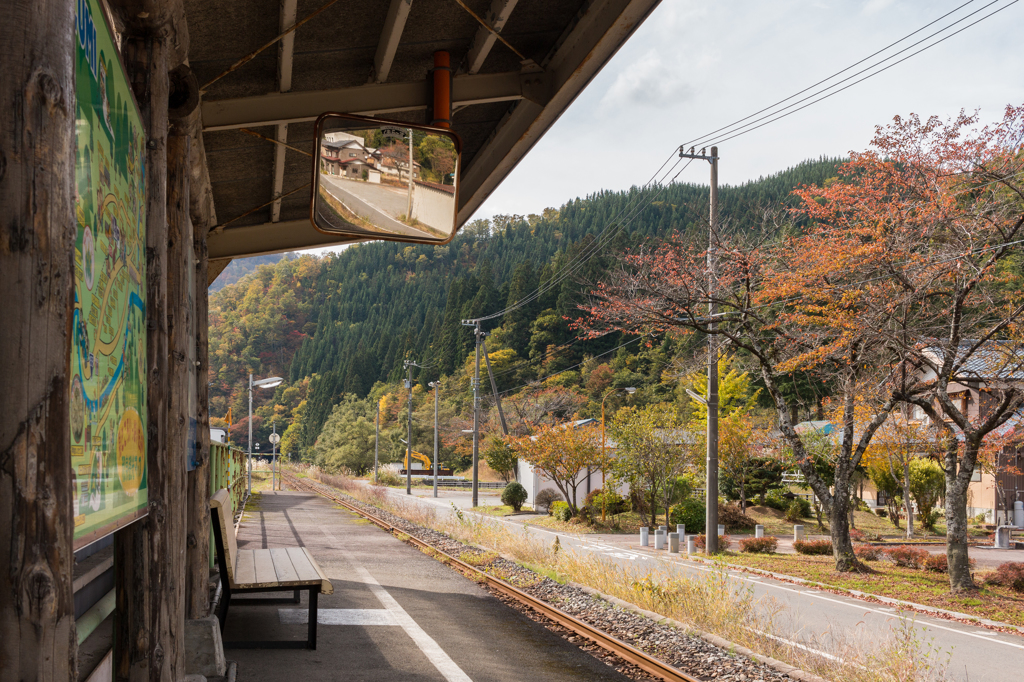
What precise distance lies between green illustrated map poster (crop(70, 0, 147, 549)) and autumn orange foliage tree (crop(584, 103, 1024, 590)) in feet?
41.0

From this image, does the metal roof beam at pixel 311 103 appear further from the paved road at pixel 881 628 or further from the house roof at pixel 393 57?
the paved road at pixel 881 628

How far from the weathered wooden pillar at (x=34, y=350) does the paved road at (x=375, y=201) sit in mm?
2611

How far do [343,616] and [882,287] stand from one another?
1063 centimetres

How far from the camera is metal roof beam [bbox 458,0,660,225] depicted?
4930mm

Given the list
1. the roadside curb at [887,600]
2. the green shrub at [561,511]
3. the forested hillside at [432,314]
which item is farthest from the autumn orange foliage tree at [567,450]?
the forested hillside at [432,314]

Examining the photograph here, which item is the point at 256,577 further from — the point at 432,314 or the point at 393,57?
the point at 432,314

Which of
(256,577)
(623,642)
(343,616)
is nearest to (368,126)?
(256,577)

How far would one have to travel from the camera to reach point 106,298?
252 centimetres

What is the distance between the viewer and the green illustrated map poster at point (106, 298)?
2.16 meters

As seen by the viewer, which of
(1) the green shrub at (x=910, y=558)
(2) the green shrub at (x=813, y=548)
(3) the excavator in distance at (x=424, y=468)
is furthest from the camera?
(3) the excavator in distance at (x=424, y=468)

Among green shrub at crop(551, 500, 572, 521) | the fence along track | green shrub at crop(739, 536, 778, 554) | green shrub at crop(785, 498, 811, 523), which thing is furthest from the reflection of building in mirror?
green shrub at crop(785, 498, 811, 523)

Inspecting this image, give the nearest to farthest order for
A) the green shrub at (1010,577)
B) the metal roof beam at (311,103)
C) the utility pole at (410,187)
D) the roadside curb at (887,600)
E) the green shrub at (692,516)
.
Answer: the utility pole at (410,187), the metal roof beam at (311,103), the roadside curb at (887,600), the green shrub at (1010,577), the green shrub at (692,516)

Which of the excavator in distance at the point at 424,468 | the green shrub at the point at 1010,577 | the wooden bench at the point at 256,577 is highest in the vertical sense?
the wooden bench at the point at 256,577

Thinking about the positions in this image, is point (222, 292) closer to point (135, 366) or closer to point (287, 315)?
point (287, 315)
